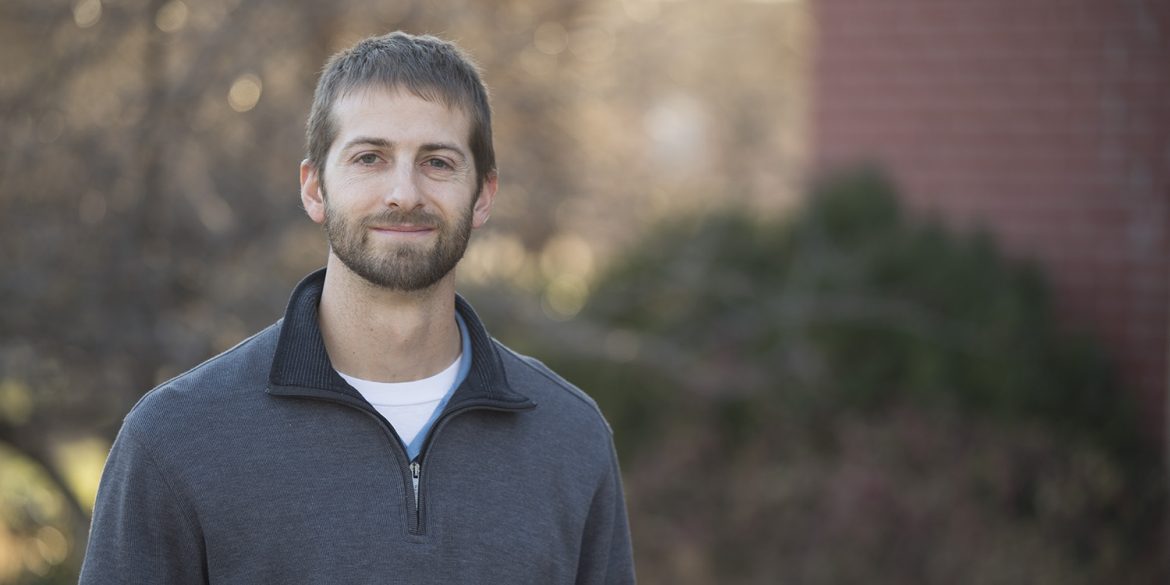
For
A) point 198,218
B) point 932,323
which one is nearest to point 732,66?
point 932,323

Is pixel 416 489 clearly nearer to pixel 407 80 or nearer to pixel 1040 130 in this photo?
pixel 407 80

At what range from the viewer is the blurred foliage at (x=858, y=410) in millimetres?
5770

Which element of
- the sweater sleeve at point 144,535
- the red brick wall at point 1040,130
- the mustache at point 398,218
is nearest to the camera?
the sweater sleeve at point 144,535

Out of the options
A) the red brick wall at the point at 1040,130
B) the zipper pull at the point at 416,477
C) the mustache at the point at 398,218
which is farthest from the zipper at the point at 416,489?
the red brick wall at the point at 1040,130

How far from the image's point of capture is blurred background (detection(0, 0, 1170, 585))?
17.1 feet

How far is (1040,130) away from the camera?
7.21 m

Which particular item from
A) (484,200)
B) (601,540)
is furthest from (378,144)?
(601,540)

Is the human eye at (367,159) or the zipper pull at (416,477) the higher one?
the human eye at (367,159)

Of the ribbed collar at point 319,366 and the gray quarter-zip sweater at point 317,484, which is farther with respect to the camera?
the ribbed collar at point 319,366

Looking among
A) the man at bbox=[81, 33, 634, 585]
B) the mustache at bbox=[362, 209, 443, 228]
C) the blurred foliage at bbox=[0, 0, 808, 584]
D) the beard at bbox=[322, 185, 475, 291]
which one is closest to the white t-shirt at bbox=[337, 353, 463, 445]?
the man at bbox=[81, 33, 634, 585]

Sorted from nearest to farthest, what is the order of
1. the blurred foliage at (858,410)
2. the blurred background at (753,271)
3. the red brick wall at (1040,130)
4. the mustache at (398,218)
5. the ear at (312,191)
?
the mustache at (398,218), the ear at (312,191), the blurred background at (753,271), the blurred foliage at (858,410), the red brick wall at (1040,130)

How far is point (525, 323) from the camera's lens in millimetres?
5938

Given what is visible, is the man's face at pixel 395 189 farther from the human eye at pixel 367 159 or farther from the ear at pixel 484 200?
the ear at pixel 484 200

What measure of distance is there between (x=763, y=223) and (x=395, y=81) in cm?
514
